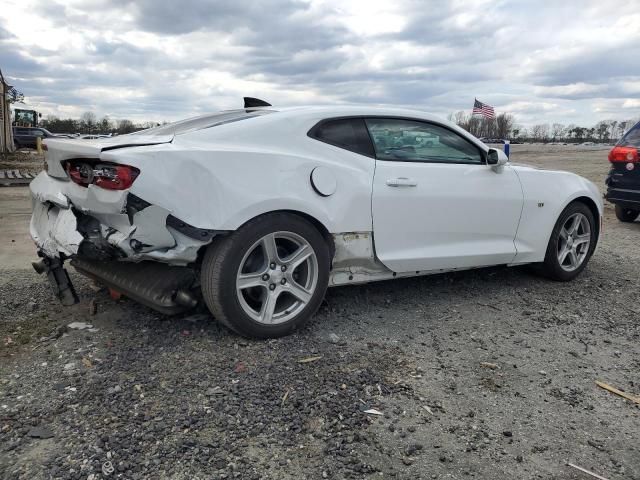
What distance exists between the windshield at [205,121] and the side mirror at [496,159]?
1.88 meters

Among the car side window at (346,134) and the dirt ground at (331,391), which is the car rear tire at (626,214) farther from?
the car side window at (346,134)

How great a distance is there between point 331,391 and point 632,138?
277 inches

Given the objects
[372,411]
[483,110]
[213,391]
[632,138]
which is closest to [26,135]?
[483,110]

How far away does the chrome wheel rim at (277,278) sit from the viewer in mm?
3518

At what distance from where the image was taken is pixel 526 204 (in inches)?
191

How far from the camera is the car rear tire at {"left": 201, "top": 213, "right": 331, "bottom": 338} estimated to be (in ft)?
11.0

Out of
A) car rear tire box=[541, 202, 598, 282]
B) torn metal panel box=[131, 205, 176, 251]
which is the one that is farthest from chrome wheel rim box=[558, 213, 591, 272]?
torn metal panel box=[131, 205, 176, 251]

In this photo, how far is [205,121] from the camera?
13.5 ft

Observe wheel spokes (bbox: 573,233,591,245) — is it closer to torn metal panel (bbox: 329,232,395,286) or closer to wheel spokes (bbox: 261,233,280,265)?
torn metal panel (bbox: 329,232,395,286)

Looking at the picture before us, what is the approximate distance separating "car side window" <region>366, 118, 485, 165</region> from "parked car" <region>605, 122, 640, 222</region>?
4.39 m

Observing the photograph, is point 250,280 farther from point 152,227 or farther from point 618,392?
point 618,392

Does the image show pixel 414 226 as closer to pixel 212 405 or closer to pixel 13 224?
pixel 212 405

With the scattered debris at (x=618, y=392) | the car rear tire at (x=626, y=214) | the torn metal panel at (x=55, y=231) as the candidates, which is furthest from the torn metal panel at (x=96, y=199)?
the car rear tire at (x=626, y=214)

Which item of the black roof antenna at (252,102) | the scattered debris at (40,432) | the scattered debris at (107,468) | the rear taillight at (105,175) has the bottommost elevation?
the scattered debris at (40,432)
